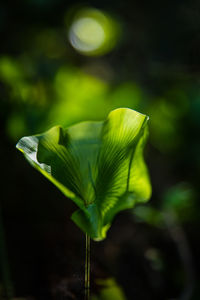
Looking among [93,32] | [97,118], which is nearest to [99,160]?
[97,118]

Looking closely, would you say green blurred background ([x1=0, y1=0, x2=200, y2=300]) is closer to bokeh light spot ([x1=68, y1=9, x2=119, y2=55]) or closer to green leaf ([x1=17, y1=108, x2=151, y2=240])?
bokeh light spot ([x1=68, y1=9, x2=119, y2=55])

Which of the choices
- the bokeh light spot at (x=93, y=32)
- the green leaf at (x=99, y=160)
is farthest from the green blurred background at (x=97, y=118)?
the green leaf at (x=99, y=160)

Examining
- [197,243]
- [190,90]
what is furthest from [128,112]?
[190,90]

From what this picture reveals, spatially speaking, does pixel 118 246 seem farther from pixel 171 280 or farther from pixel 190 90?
pixel 190 90

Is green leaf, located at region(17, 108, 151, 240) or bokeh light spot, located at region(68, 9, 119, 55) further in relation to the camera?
bokeh light spot, located at region(68, 9, 119, 55)

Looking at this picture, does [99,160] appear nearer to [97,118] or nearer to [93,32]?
[97,118]

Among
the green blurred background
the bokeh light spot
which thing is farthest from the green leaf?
the bokeh light spot

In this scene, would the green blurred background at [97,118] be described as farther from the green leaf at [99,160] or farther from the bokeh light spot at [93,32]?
the green leaf at [99,160]
